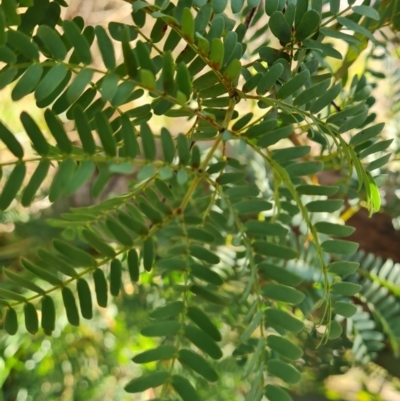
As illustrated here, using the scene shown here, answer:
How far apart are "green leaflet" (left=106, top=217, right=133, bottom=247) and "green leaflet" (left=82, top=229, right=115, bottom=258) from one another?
0.03 feet

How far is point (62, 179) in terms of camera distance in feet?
0.91

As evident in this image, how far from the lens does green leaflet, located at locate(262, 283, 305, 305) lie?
341mm

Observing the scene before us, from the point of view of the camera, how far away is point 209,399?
714 mm

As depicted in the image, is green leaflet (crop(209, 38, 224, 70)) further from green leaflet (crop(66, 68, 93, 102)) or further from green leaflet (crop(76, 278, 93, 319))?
green leaflet (crop(76, 278, 93, 319))

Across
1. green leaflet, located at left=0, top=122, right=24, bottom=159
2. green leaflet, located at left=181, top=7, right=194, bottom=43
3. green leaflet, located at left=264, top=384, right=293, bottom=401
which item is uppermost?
green leaflet, located at left=181, top=7, right=194, bottom=43

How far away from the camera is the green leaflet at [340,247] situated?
370mm

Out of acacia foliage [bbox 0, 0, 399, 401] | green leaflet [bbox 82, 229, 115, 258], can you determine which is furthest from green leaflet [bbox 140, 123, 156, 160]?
green leaflet [bbox 82, 229, 115, 258]

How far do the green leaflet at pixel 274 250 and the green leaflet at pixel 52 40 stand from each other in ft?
0.66

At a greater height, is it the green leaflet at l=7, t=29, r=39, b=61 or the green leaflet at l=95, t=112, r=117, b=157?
the green leaflet at l=7, t=29, r=39, b=61

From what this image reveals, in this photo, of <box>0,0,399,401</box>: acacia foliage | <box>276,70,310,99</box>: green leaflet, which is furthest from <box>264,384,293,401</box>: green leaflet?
<box>276,70,310,99</box>: green leaflet

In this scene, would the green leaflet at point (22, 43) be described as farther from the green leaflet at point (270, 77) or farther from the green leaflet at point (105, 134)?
the green leaflet at point (270, 77)

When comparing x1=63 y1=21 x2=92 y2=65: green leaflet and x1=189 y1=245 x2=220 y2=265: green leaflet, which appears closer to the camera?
x1=63 y1=21 x2=92 y2=65: green leaflet

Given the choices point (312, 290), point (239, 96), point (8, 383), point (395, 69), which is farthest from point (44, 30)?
point (8, 383)

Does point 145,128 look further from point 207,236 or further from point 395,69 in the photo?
point 395,69
